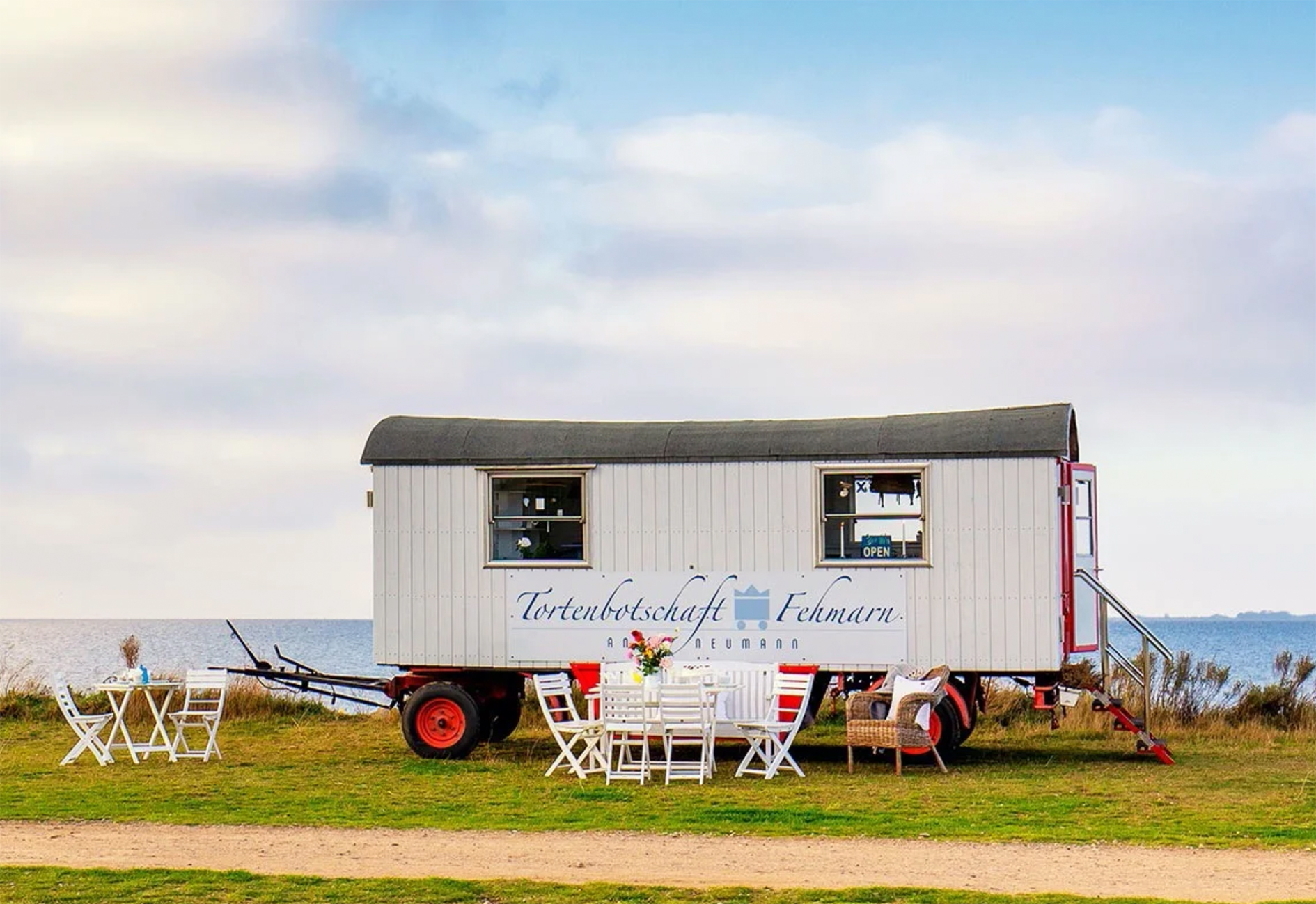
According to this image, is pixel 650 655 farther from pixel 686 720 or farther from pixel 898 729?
pixel 898 729

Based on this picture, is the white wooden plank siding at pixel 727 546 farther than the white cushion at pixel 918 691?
Yes

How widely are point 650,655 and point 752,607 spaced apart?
1686mm

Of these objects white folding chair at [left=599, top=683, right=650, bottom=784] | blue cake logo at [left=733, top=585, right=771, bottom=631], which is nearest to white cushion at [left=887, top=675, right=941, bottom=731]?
blue cake logo at [left=733, top=585, right=771, bottom=631]

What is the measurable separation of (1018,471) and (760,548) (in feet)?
7.37

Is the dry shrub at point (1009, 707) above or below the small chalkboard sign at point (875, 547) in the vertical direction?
below

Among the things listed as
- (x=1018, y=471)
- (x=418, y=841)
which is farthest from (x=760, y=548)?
(x=418, y=841)

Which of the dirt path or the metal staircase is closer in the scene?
the dirt path

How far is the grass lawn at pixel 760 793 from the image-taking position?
1101 cm

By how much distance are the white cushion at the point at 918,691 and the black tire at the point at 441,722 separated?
3.73 meters

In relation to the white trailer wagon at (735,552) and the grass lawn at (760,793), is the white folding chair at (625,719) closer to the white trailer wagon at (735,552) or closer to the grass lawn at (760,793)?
the grass lawn at (760,793)

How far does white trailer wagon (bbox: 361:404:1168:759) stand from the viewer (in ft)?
48.6

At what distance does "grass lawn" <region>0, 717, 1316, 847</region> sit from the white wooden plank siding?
104 cm

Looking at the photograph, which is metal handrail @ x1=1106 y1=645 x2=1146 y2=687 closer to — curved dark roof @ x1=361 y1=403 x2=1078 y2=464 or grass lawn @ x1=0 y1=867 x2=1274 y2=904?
curved dark roof @ x1=361 y1=403 x2=1078 y2=464

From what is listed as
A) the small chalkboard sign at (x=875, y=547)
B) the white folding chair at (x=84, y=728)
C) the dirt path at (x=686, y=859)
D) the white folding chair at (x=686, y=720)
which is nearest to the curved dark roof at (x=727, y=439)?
the small chalkboard sign at (x=875, y=547)
